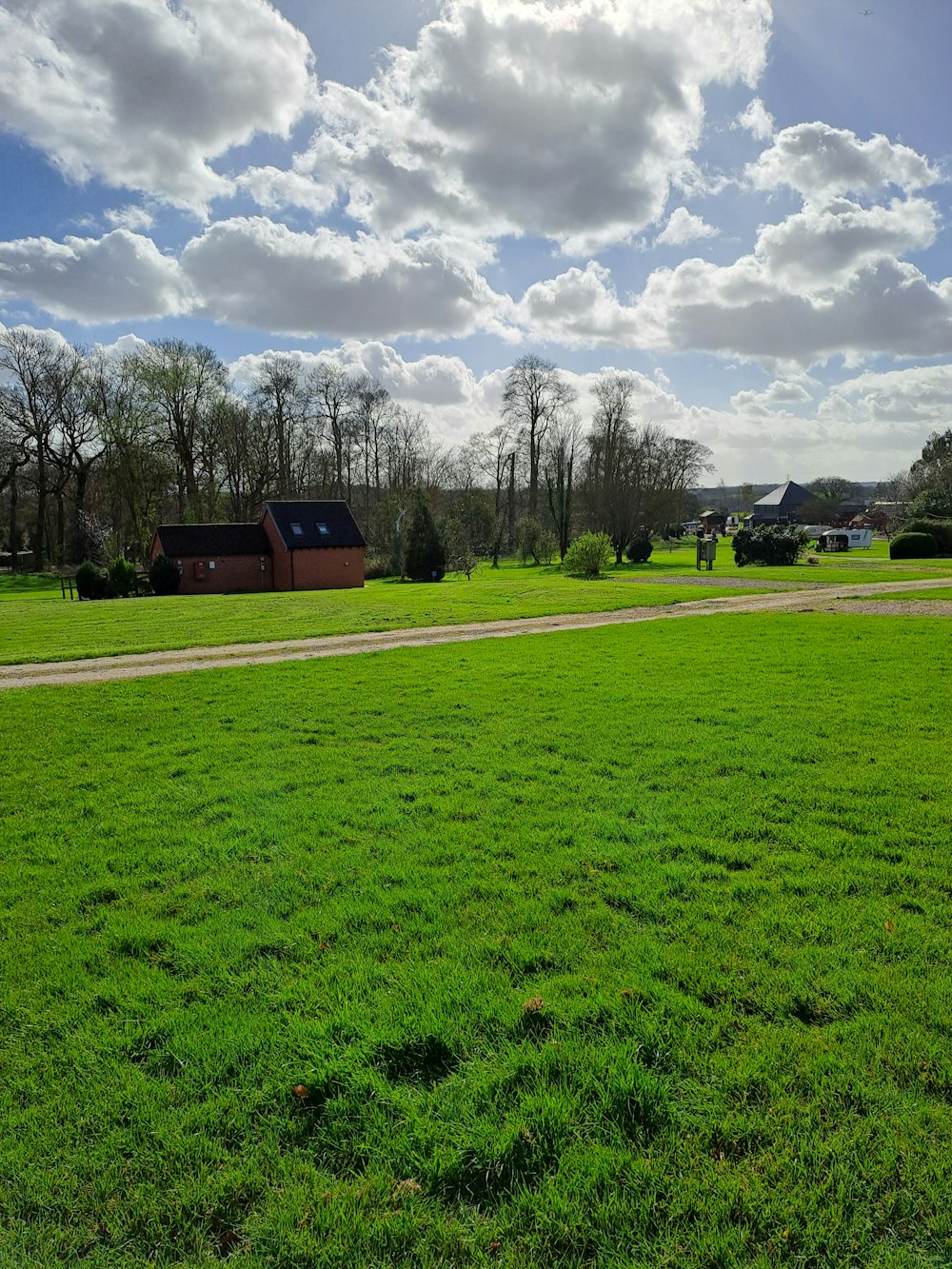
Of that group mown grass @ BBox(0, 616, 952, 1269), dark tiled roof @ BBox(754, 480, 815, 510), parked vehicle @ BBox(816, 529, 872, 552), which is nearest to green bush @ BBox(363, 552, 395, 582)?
parked vehicle @ BBox(816, 529, 872, 552)

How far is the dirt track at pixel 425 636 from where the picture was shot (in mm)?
12469

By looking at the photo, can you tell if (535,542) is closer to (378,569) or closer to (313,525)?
(378,569)

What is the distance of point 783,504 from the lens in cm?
10144

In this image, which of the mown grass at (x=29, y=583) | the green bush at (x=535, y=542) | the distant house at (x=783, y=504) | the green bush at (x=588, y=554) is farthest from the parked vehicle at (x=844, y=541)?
the mown grass at (x=29, y=583)

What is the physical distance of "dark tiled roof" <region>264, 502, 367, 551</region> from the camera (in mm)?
39750

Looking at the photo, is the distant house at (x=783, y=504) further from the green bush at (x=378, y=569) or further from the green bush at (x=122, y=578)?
the green bush at (x=122, y=578)

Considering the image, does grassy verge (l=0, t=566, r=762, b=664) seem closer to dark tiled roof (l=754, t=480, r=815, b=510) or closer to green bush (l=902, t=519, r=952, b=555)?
green bush (l=902, t=519, r=952, b=555)

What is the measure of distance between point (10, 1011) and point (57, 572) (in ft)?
179

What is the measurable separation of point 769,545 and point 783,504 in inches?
2671

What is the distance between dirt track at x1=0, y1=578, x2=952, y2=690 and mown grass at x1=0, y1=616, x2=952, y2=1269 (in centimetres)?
617

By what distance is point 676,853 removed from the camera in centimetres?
468

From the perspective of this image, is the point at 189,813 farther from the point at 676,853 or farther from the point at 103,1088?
the point at 676,853

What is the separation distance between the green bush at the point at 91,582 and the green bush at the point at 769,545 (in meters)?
33.4

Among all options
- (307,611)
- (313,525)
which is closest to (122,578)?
(313,525)
